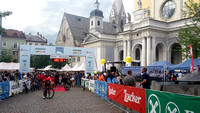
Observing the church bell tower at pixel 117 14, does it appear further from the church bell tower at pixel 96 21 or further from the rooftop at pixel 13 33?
the rooftop at pixel 13 33

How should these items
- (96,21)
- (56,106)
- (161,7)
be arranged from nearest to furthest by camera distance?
(56,106), (161,7), (96,21)

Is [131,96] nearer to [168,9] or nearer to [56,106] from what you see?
[56,106]

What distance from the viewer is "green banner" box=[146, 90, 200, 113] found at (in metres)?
4.27

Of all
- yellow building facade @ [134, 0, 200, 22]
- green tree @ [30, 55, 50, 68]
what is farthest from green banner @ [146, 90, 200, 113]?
green tree @ [30, 55, 50, 68]

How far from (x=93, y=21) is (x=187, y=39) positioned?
1384 inches

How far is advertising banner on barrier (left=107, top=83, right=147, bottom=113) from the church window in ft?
98.3

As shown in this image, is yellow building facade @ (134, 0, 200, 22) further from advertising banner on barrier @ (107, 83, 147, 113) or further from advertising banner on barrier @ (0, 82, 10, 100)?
advertising banner on barrier @ (0, 82, 10, 100)

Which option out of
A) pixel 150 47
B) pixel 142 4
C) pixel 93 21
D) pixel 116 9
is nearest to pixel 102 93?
pixel 150 47

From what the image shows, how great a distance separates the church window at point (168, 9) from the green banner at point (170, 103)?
33008 mm

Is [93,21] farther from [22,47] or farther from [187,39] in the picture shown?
[187,39]

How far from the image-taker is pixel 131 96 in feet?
25.3

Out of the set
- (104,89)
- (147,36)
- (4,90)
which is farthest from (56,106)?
(147,36)

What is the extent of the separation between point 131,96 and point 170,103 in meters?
2.78

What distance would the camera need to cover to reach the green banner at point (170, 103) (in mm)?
4270
